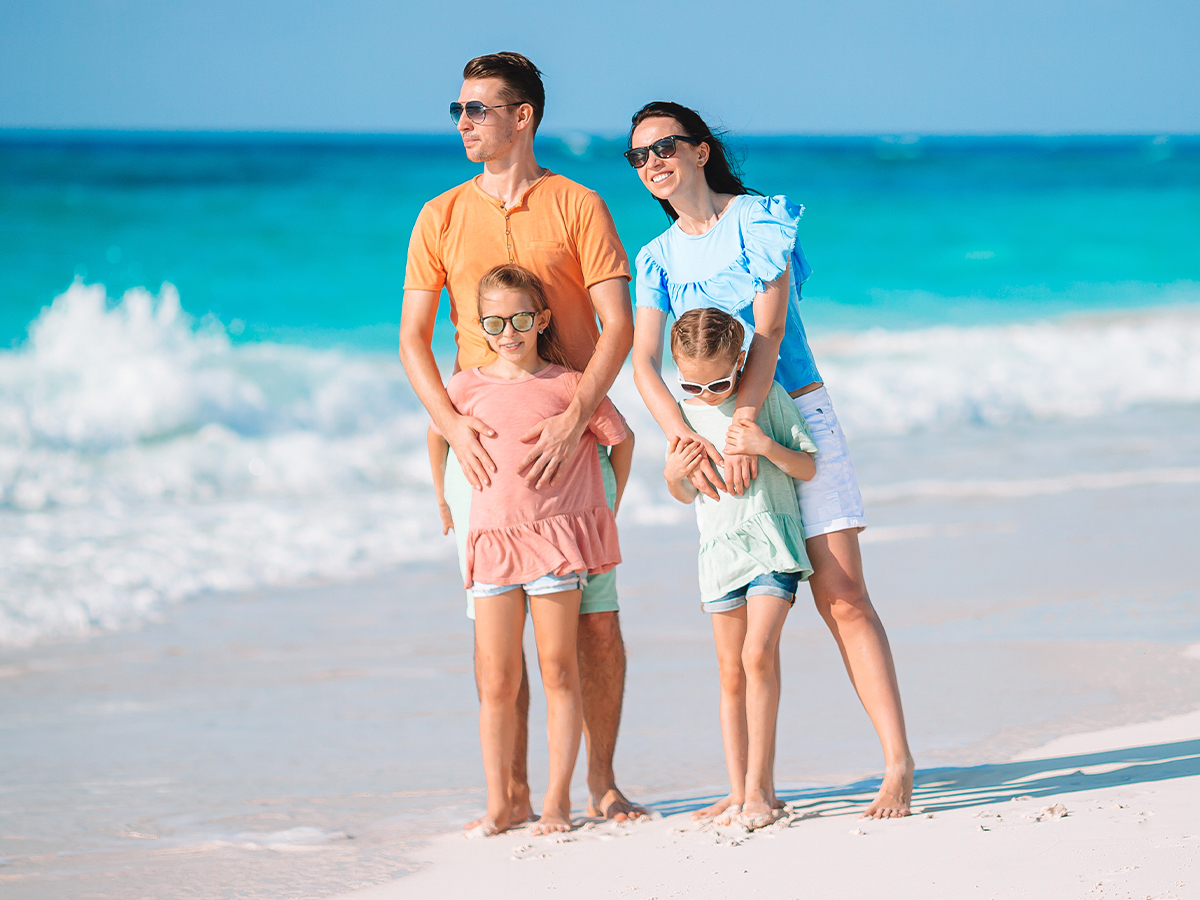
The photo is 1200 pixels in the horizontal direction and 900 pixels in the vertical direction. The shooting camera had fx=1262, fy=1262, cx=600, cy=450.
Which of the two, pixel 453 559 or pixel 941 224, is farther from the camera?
pixel 941 224

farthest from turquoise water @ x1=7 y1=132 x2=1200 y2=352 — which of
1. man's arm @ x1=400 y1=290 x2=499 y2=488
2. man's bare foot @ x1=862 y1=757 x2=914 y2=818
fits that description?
man's bare foot @ x1=862 y1=757 x2=914 y2=818

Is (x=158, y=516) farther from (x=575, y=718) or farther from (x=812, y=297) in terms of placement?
(x=812, y=297)

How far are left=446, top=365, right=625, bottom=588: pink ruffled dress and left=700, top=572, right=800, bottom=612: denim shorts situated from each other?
0.28 metres

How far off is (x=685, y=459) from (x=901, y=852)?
3.19ft

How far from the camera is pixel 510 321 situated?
294 cm

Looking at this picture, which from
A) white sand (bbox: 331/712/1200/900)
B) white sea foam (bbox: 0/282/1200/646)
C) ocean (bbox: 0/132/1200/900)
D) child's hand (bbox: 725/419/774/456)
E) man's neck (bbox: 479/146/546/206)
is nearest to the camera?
white sand (bbox: 331/712/1200/900)

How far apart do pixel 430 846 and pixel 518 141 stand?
1.69m

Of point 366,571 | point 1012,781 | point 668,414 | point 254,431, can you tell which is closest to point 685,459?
point 668,414

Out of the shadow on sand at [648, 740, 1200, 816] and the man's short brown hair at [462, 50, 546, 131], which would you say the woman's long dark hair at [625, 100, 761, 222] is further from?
the shadow on sand at [648, 740, 1200, 816]

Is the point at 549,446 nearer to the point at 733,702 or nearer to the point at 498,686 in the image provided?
the point at 498,686

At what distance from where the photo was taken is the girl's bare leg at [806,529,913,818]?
2.99 metres

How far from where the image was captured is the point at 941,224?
22.5m

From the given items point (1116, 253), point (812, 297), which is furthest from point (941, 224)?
point (812, 297)

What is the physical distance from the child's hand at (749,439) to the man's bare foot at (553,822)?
955mm
